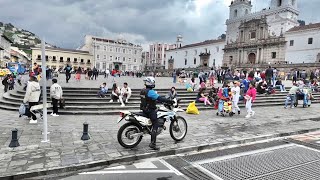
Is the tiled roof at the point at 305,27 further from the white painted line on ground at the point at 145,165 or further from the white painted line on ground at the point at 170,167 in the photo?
the white painted line on ground at the point at 145,165

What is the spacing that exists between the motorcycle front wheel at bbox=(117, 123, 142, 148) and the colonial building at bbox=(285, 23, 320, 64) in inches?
1940

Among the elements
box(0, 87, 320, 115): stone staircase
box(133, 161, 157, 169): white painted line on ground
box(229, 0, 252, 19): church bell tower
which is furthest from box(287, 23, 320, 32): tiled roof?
box(133, 161, 157, 169): white painted line on ground

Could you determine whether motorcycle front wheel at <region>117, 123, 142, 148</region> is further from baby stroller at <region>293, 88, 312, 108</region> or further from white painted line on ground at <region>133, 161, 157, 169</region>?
baby stroller at <region>293, 88, 312, 108</region>

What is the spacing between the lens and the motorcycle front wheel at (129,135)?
6.39 m

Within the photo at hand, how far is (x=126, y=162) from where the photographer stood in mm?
5773

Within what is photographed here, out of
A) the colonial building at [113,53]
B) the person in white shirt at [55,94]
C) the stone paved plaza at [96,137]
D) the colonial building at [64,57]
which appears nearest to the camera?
the stone paved plaza at [96,137]

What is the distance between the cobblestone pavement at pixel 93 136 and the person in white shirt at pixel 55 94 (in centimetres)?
59

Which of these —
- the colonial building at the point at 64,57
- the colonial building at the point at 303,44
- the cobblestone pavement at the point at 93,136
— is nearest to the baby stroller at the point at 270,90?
the cobblestone pavement at the point at 93,136

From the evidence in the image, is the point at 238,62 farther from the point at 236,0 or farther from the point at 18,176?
the point at 18,176

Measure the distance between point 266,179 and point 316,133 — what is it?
18.1ft

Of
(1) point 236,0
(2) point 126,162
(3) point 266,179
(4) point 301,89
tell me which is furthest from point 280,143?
(1) point 236,0

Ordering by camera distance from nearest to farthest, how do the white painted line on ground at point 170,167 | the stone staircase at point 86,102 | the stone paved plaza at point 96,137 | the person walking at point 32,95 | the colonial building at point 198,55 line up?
the white painted line on ground at point 170,167
the stone paved plaza at point 96,137
the person walking at point 32,95
the stone staircase at point 86,102
the colonial building at point 198,55

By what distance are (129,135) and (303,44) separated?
52.6 metres

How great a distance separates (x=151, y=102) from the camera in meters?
6.48
